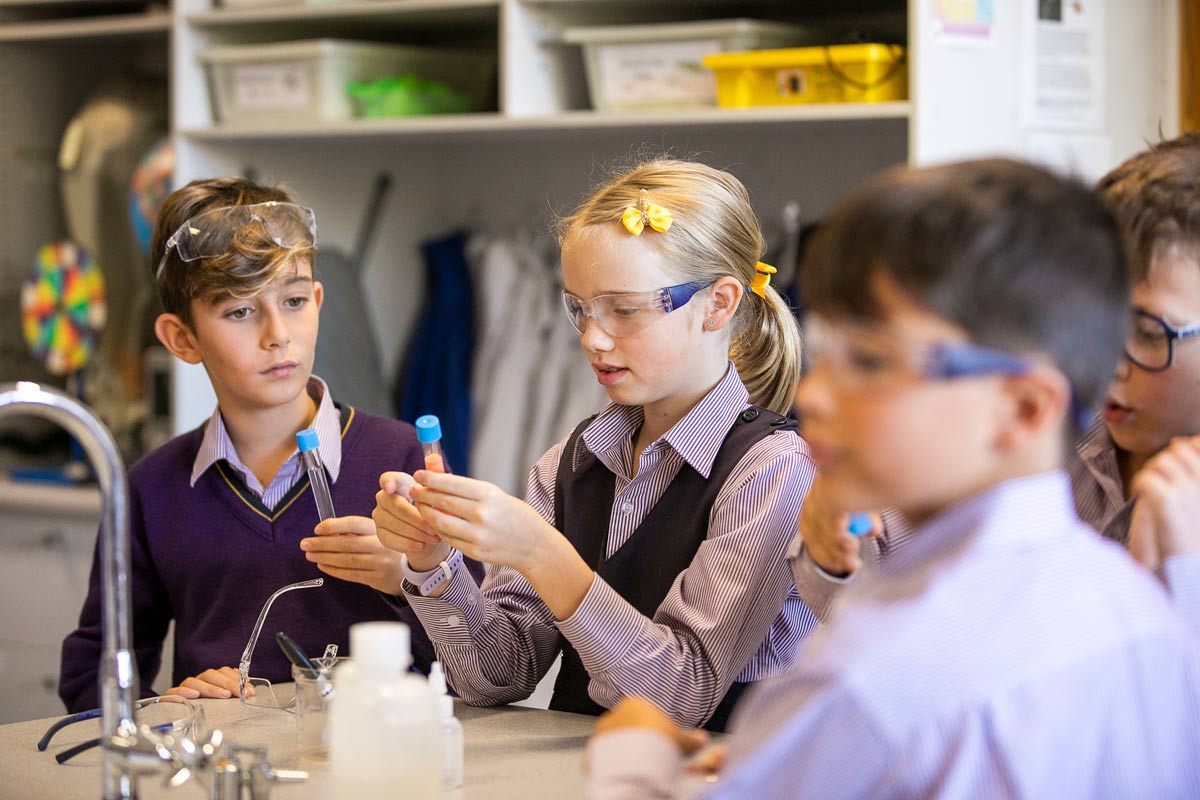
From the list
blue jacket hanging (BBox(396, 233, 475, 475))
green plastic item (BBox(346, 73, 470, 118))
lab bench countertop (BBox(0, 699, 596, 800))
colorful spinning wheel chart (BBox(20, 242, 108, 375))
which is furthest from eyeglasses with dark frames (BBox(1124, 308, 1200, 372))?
colorful spinning wheel chart (BBox(20, 242, 108, 375))

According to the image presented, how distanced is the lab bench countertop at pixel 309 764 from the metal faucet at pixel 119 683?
0.27 ft

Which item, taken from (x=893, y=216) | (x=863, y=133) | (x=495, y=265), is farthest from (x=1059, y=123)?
(x=893, y=216)

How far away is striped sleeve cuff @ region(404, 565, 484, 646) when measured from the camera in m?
1.36

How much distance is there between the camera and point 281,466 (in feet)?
5.45

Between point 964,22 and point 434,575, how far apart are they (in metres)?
1.39

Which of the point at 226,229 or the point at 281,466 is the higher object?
the point at 226,229

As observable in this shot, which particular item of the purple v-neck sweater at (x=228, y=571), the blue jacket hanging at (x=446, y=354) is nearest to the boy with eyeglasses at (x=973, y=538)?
the purple v-neck sweater at (x=228, y=571)

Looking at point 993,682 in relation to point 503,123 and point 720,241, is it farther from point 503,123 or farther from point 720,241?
point 503,123

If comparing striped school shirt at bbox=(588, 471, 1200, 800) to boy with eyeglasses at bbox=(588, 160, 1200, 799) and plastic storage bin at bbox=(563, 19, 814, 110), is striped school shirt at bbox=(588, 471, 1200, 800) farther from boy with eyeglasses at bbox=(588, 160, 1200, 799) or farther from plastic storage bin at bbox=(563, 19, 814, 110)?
plastic storage bin at bbox=(563, 19, 814, 110)

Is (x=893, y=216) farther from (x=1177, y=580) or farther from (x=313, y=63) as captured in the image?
(x=313, y=63)

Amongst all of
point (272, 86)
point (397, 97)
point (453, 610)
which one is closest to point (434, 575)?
point (453, 610)

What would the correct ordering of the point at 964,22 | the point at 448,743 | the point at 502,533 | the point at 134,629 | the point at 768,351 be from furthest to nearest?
the point at 964,22, the point at 134,629, the point at 768,351, the point at 502,533, the point at 448,743

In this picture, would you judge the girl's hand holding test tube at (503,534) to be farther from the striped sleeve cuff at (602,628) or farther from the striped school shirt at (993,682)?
the striped school shirt at (993,682)

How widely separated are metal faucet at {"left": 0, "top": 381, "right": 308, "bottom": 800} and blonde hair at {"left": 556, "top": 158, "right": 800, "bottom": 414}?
664mm
